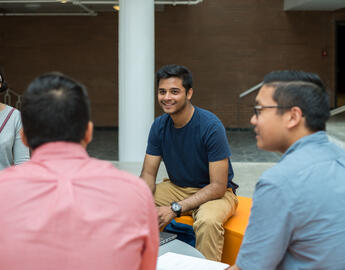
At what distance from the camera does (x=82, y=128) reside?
3.89ft

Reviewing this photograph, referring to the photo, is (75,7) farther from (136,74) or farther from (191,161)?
(191,161)

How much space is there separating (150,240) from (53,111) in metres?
0.41

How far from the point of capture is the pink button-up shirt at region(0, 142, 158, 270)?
1.06m

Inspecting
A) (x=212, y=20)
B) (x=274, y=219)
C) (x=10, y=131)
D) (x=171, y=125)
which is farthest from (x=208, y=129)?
A: (x=212, y=20)

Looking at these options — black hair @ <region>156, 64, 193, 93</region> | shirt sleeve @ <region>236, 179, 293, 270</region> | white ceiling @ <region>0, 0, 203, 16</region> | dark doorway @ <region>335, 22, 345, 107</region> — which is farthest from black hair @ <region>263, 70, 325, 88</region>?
dark doorway @ <region>335, 22, 345, 107</region>

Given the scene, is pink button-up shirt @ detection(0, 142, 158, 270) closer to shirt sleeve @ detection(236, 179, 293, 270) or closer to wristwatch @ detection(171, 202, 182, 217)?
shirt sleeve @ detection(236, 179, 293, 270)

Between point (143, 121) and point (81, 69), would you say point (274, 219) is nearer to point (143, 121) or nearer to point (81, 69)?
point (143, 121)

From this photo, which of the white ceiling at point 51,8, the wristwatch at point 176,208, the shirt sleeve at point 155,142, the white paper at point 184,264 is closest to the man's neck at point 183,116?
the shirt sleeve at point 155,142

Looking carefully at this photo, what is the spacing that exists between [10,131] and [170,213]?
108cm

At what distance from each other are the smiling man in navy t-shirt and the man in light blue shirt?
1.24 metres

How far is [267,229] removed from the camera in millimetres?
1442

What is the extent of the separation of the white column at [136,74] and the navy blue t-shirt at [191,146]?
3.94 meters

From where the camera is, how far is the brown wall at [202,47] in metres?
12.4

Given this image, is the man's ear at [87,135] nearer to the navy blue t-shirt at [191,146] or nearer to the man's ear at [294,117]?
the man's ear at [294,117]
